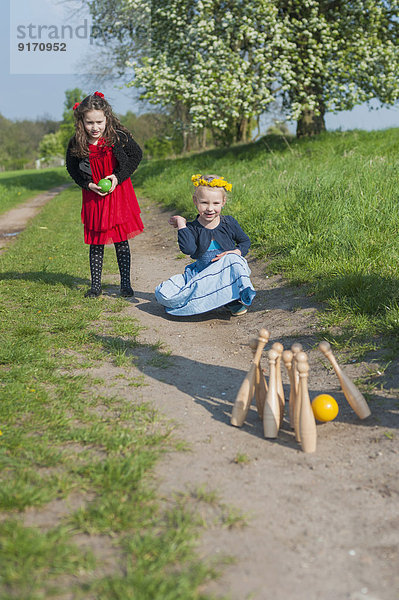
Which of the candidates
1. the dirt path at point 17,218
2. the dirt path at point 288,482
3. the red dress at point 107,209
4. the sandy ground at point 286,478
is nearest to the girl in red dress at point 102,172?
the red dress at point 107,209

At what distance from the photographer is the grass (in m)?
4.71

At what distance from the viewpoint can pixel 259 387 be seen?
3.32 metres

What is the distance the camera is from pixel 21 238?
33.7ft

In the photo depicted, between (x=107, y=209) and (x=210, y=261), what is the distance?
4.49 feet

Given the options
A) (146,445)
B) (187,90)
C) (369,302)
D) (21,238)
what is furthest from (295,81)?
(146,445)

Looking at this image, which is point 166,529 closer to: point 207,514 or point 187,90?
point 207,514

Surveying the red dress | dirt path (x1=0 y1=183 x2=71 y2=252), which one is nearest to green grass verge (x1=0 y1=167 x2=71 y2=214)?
dirt path (x1=0 y1=183 x2=71 y2=252)

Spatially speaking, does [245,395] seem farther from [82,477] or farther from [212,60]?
[212,60]

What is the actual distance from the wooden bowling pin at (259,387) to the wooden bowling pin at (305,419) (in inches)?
15.4

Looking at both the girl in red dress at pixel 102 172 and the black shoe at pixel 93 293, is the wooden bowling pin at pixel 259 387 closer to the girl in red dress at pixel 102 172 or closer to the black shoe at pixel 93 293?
the girl in red dress at pixel 102 172

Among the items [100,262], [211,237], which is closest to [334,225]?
[211,237]

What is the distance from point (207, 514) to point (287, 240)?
4.86m

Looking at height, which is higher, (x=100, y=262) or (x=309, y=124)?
(x=309, y=124)

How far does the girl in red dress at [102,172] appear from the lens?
536 cm
